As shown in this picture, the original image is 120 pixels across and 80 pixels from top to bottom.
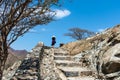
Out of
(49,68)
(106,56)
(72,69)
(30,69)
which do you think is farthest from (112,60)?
(30,69)

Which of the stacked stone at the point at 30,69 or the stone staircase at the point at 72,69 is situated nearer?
the stacked stone at the point at 30,69

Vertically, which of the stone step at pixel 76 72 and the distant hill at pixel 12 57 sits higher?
the distant hill at pixel 12 57

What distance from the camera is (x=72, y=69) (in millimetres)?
16375

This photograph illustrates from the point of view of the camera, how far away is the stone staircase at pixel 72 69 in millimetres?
15352

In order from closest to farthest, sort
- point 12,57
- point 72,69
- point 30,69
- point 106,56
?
point 106,56 → point 30,69 → point 72,69 → point 12,57

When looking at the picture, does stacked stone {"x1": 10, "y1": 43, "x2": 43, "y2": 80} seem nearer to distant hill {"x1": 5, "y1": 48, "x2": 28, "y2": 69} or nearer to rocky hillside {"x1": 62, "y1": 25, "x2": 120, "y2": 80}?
distant hill {"x1": 5, "y1": 48, "x2": 28, "y2": 69}

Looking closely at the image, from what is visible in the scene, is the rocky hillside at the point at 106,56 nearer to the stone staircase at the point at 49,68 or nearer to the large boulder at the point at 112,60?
the large boulder at the point at 112,60

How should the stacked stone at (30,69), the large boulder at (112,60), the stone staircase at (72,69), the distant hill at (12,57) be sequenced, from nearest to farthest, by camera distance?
the large boulder at (112,60), the stacked stone at (30,69), the stone staircase at (72,69), the distant hill at (12,57)

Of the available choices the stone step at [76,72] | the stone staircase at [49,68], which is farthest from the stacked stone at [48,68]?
the stone step at [76,72]

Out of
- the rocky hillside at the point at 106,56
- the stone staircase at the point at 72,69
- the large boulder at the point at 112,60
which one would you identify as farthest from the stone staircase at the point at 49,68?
the large boulder at the point at 112,60

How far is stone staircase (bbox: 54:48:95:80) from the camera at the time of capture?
50.4 ft

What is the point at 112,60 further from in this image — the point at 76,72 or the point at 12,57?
the point at 12,57

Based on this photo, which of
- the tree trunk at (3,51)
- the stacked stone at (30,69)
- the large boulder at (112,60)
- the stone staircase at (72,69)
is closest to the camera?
the large boulder at (112,60)

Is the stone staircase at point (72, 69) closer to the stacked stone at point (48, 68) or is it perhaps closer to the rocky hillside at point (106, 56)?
the stacked stone at point (48, 68)
